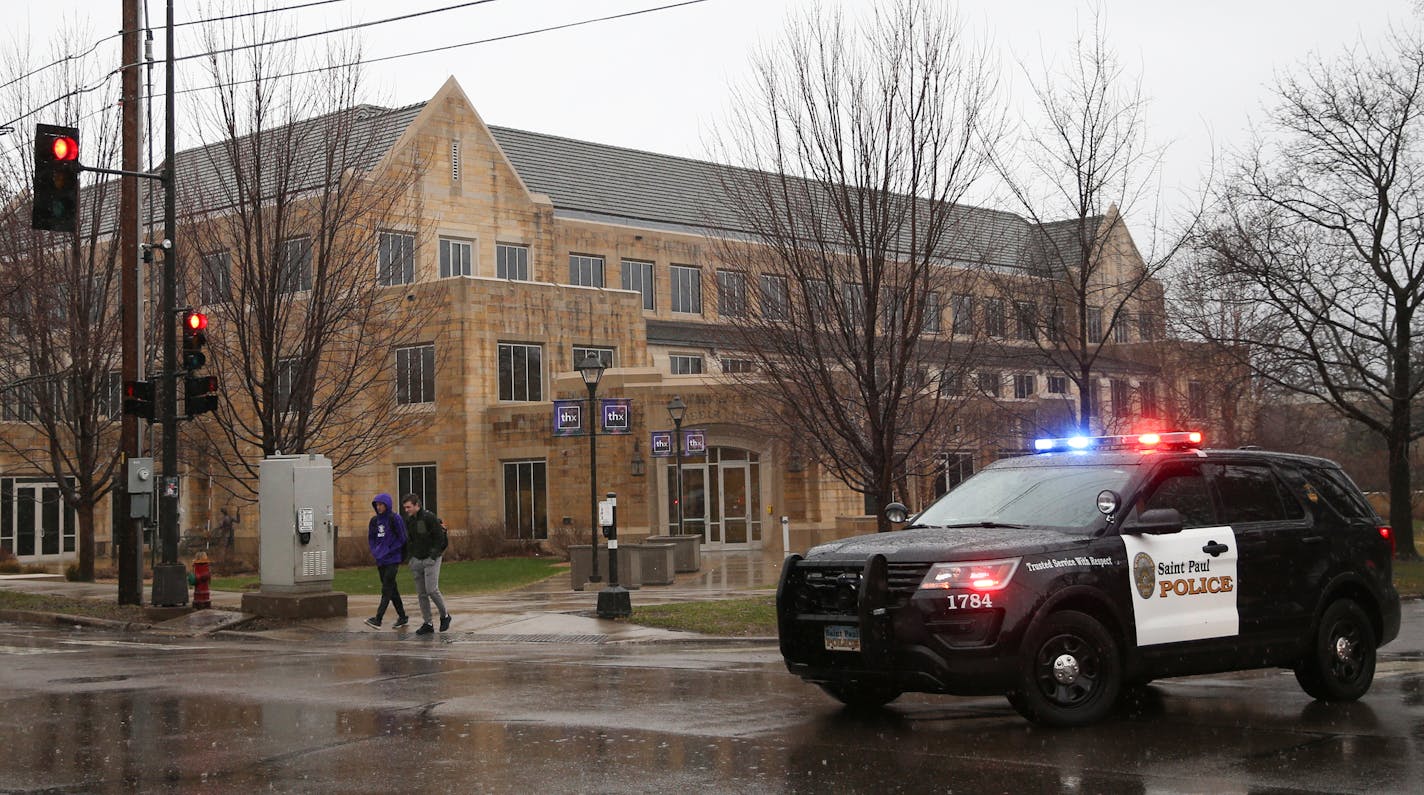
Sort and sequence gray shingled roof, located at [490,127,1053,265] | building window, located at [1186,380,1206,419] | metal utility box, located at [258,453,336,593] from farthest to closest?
1. gray shingled roof, located at [490,127,1053,265]
2. building window, located at [1186,380,1206,419]
3. metal utility box, located at [258,453,336,593]

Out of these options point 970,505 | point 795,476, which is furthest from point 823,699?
point 795,476

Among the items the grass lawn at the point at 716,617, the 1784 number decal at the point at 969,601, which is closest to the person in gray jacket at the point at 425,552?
the grass lawn at the point at 716,617

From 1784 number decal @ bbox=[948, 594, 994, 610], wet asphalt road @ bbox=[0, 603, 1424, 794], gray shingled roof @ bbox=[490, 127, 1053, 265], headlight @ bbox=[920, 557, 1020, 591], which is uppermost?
gray shingled roof @ bbox=[490, 127, 1053, 265]

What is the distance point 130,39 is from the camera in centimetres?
2202

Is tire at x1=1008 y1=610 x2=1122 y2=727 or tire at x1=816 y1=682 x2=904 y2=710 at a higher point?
tire at x1=1008 y1=610 x2=1122 y2=727

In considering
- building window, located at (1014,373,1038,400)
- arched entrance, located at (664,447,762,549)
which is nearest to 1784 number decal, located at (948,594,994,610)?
building window, located at (1014,373,1038,400)

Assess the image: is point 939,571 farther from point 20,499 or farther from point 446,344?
point 20,499

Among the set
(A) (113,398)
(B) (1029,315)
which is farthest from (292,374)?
(A) (113,398)

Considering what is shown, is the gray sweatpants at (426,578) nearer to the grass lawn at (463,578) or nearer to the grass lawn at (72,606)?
the grass lawn at (72,606)

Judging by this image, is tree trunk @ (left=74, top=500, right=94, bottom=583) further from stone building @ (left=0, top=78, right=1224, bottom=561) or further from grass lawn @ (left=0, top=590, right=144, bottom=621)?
stone building @ (left=0, top=78, right=1224, bottom=561)

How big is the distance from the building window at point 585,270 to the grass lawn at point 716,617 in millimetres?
31553

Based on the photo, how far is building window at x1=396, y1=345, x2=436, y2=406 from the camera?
137 feet

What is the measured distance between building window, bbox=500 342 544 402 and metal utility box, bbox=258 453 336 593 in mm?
23508

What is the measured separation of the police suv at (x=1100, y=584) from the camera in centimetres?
867
